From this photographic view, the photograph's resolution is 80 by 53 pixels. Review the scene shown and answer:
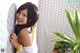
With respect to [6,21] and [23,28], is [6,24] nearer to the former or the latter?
[6,21]

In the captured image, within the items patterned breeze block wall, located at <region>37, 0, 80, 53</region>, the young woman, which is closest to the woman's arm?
the young woman

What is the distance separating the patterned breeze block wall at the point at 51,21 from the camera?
280 centimetres

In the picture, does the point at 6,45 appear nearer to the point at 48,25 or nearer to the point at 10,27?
the point at 10,27

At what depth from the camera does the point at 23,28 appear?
1.45 meters

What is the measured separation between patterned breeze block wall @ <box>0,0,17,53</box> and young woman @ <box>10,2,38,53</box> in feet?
0.15

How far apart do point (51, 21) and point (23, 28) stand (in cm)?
141

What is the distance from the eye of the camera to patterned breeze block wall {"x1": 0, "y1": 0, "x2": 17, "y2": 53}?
1.29m

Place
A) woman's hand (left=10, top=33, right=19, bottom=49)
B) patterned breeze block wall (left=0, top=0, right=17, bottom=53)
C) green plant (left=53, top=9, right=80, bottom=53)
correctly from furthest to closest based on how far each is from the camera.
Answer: green plant (left=53, top=9, right=80, bottom=53) < woman's hand (left=10, top=33, right=19, bottom=49) < patterned breeze block wall (left=0, top=0, right=17, bottom=53)

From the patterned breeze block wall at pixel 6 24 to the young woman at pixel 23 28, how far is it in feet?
0.15

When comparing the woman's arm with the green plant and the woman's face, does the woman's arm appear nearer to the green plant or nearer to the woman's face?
the woman's face

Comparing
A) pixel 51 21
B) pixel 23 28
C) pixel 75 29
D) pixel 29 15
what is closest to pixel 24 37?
pixel 23 28

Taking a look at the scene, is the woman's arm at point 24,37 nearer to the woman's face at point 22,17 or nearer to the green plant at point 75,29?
the woman's face at point 22,17

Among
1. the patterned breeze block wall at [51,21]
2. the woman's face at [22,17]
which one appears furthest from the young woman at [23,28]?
the patterned breeze block wall at [51,21]

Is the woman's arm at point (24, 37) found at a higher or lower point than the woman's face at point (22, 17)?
lower
